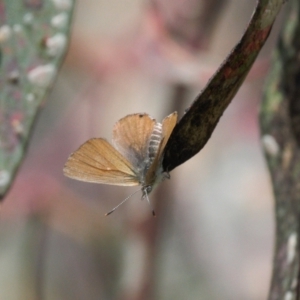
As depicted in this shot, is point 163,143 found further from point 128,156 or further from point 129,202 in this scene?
point 129,202

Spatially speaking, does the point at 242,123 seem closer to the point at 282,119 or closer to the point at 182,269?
the point at 182,269

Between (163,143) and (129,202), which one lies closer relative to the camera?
(163,143)

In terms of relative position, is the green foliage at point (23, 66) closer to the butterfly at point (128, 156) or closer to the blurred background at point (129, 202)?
the butterfly at point (128, 156)

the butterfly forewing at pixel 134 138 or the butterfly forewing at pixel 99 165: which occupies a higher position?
the butterfly forewing at pixel 134 138

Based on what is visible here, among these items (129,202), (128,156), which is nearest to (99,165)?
(128,156)

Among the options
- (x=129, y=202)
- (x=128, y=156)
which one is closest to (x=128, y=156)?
(x=128, y=156)

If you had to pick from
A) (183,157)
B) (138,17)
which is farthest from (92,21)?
(183,157)

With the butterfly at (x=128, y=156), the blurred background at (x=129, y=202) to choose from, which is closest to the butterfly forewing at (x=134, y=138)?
the butterfly at (x=128, y=156)
